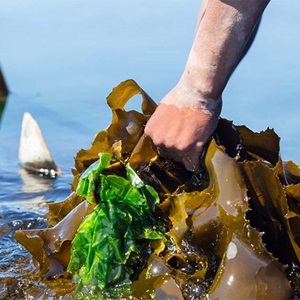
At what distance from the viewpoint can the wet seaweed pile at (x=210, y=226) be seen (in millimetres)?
1725

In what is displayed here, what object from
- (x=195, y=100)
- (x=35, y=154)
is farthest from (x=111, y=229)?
(x=35, y=154)

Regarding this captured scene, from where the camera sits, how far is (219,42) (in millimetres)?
1812

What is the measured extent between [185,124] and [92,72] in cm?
311

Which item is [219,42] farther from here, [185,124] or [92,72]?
[92,72]

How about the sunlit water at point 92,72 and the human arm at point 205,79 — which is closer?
the human arm at point 205,79

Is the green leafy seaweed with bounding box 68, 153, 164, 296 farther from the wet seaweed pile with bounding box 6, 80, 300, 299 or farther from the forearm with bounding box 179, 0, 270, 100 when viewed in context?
the forearm with bounding box 179, 0, 270, 100

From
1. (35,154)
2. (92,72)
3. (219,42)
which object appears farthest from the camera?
(92,72)

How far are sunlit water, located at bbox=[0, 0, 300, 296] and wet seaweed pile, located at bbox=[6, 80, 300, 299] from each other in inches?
14.6

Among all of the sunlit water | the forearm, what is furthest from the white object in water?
the forearm

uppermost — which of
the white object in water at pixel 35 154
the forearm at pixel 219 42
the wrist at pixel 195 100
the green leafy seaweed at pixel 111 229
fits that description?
the forearm at pixel 219 42

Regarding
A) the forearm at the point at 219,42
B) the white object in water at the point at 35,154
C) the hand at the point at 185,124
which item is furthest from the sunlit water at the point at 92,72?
the forearm at the point at 219,42

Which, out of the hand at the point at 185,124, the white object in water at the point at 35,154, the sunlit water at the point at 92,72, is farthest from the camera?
the white object in water at the point at 35,154

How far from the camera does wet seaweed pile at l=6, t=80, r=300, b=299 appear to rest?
172cm

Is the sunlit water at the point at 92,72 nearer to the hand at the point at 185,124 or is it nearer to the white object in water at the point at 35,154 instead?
the white object in water at the point at 35,154
